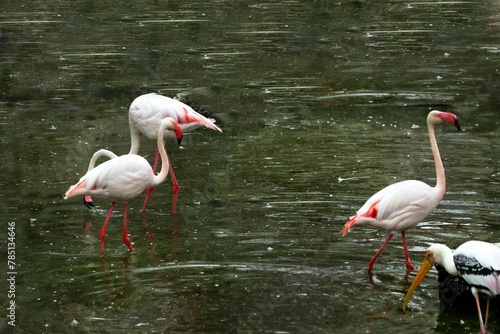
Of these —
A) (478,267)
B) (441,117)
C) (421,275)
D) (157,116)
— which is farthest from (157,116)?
(478,267)

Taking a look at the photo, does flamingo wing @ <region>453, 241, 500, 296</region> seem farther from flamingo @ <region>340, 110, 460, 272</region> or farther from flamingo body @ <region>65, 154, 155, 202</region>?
flamingo body @ <region>65, 154, 155, 202</region>

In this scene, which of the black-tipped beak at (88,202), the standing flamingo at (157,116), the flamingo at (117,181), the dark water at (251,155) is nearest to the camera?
the dark water at (251,155)

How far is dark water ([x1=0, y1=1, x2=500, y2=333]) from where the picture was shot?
6.74 m

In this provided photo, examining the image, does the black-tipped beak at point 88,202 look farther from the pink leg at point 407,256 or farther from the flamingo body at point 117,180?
the pink leg at point 407,256

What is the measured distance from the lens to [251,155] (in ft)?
33.1

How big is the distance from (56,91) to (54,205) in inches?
165

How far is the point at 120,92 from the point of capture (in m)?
12.7

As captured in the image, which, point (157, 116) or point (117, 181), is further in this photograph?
point (157, 116)

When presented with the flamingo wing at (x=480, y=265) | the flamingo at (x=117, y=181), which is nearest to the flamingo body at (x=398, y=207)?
the flamingo wing at (x=480, y=265)

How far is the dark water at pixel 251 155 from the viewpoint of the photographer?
6738 millimetres

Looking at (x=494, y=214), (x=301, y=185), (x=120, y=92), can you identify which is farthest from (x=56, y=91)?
(x=494, y=214)

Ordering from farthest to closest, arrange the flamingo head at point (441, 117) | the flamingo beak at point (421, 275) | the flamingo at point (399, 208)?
the flamingo head at point (441, 117), the flamingo at point (399, 208), the flamingo beak at point (421, 275)

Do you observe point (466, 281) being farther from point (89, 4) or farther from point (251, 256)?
point (89, 4)

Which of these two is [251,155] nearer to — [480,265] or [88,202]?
[88,202]
